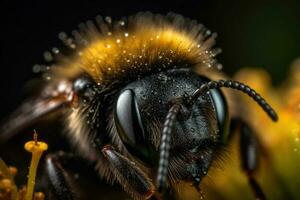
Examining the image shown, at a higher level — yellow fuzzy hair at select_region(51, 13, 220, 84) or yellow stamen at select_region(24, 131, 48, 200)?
yellow fuzzy hair at select_region(51, 13, 220, 84)

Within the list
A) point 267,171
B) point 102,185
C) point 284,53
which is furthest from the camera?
point 284,53

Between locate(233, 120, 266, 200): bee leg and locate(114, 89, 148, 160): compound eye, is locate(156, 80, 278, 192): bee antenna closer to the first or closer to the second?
locate(114, 89, 148, 160): compound eye

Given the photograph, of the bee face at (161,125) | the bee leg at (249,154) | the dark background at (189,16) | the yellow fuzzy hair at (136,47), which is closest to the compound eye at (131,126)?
the bee face at (161,125)

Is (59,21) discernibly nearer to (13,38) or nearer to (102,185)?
(13,38)

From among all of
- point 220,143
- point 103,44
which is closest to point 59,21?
point 103,44

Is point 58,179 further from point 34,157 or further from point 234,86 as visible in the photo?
point 234,86

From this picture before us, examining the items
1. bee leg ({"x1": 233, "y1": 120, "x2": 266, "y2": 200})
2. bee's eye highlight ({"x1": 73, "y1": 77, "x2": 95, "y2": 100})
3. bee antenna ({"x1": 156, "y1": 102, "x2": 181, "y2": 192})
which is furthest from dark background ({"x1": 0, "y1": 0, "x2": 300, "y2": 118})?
bee antenna ({"x1": 156, "y1": 102, "x2": 181, "y2": 192})
